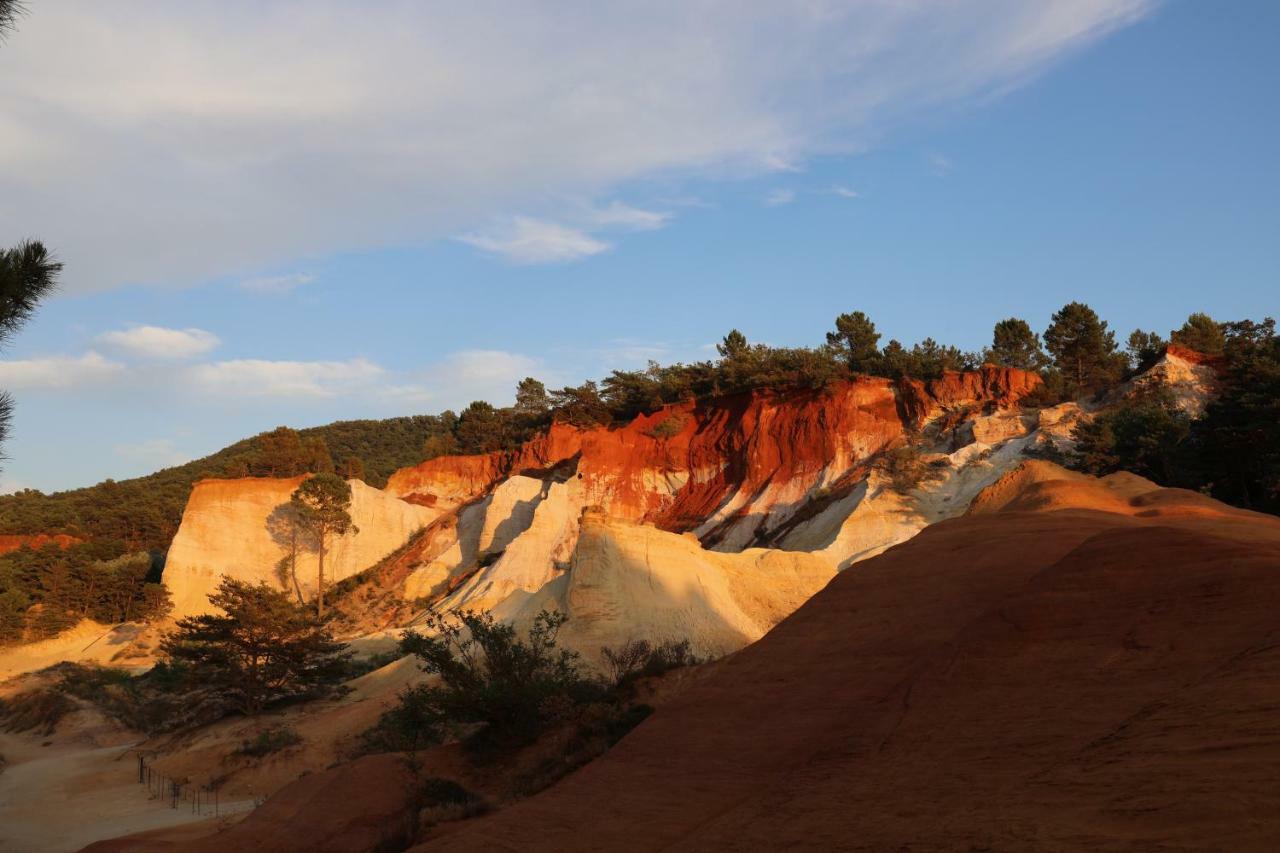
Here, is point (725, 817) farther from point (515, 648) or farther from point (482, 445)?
point (482, 445)

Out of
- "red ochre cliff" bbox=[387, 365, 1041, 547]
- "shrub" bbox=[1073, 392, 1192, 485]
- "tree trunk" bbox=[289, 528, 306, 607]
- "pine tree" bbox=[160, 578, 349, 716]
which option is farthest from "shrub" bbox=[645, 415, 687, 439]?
"pine tree" bbox=[160, 578, 349, 716]

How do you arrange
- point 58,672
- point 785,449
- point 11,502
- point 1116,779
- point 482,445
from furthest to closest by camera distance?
1. point 11,502
2. point 482,445
3. point 785,449
4. point 58,672
5. point 1116,779

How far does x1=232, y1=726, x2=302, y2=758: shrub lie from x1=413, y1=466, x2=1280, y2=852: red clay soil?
15.2 metres

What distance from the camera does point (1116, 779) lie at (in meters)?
6.50

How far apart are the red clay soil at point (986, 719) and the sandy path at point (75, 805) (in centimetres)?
1274

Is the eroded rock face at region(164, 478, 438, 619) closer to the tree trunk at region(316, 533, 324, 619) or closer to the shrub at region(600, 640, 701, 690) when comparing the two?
the tree trunk at region(316, 533, 324, 619)

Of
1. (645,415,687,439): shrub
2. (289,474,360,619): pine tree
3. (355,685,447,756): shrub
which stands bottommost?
(355,685,447,756): shrub

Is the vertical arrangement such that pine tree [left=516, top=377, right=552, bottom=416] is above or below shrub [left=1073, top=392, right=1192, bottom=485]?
above

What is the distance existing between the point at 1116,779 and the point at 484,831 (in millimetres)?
7820

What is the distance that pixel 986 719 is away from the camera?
28.8ft

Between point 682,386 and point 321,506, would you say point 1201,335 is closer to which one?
point 682,386

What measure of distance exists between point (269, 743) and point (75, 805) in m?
4.69

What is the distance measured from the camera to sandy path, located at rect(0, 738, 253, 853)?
20.2 m

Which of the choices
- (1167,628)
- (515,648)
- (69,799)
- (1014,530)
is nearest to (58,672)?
(69,799)
